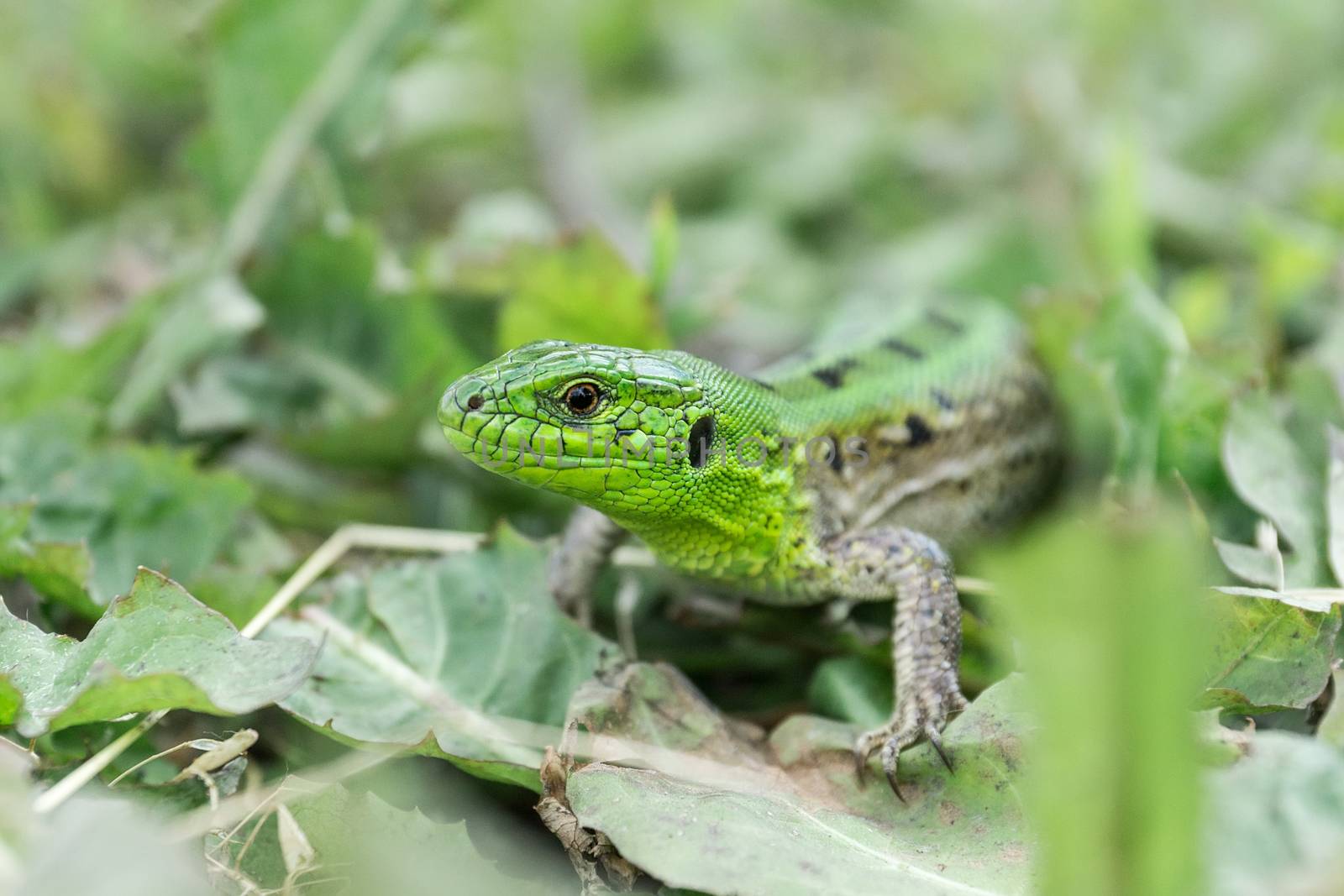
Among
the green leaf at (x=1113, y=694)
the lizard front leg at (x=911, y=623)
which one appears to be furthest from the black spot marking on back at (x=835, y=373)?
the green leaf at (x=1113, y=694)

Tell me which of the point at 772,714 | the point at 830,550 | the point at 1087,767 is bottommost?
the point at 772,714

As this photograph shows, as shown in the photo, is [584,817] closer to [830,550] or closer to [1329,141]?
[830,550]

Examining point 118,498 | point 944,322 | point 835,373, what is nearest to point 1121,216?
point 944,322

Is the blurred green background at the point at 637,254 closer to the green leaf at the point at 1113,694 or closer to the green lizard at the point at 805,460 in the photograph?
the green leaf at the point at 1113,694

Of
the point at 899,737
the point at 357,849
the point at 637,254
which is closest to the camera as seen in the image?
the point at 357,849

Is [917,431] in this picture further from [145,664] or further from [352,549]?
[145,664]

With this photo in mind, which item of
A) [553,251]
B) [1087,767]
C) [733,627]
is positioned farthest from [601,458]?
[1087,767]

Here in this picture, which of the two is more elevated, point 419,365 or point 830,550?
point 419,365
